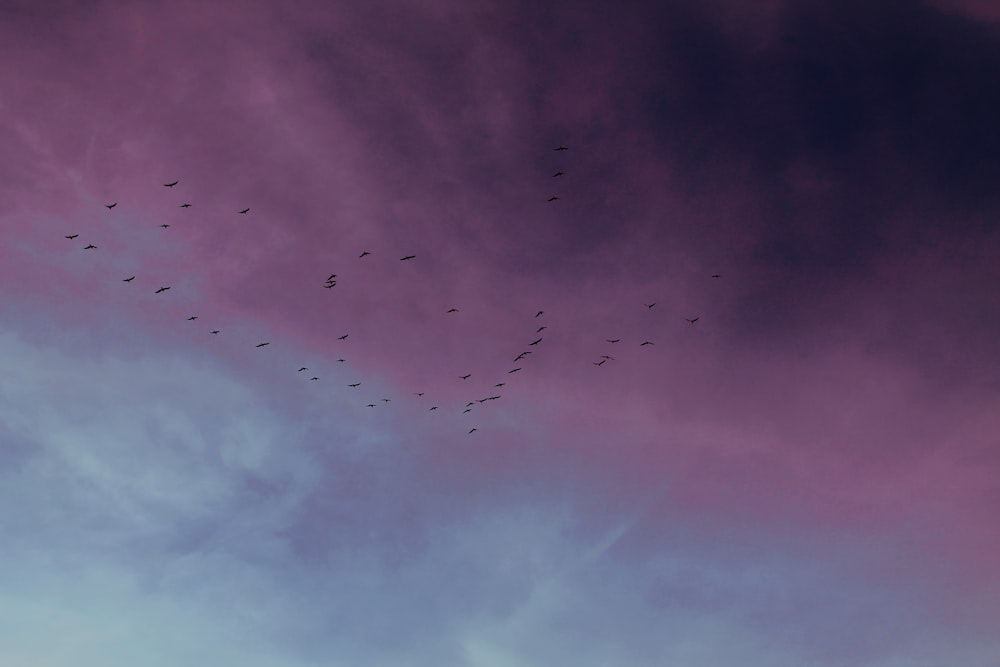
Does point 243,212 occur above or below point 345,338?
above

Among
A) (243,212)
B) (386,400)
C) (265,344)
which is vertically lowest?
(386,400)

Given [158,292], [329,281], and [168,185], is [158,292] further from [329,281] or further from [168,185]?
[329,281]

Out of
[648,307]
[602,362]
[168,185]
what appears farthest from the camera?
[602,362]

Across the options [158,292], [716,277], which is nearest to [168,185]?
[158,292]

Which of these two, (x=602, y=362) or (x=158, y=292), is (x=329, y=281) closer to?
(x=158, y=292)

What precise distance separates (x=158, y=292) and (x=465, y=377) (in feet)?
149

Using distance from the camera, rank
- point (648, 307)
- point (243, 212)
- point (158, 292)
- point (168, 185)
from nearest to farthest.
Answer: point (168, 185) → point (243, 212) → point (158, 292) → point (648, 307)

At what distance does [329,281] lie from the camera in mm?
88688

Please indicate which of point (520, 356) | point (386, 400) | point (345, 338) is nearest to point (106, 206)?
point (345, 338)

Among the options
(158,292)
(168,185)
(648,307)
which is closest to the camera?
(168,185)

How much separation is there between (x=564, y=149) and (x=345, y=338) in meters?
42.2

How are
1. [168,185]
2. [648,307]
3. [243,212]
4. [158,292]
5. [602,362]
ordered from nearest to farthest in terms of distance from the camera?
[168,185], [243,212], [158,292], [648,307], [602,362]

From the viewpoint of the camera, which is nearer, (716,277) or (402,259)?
Answer: (402,259)

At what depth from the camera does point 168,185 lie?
8044cm
